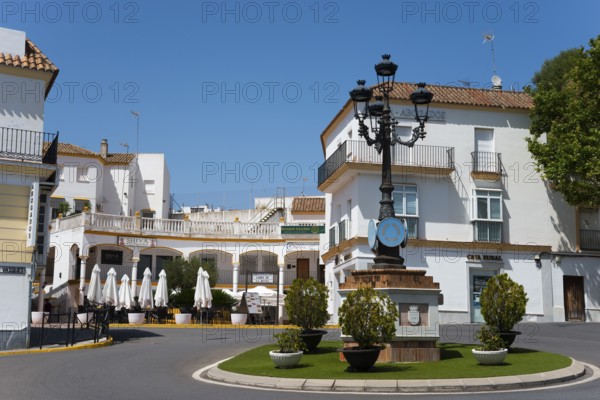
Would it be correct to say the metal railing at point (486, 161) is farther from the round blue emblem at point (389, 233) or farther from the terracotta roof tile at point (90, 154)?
the terracotta roof tile at point (90, 154)

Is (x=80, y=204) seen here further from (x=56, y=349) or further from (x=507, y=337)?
(x=507, y=337)

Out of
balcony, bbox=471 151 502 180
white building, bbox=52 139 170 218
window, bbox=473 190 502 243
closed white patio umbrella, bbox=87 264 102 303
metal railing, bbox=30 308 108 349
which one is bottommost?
metal railing, bbox=30 308 108 349

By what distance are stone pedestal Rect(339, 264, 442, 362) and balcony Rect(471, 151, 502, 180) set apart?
1962 cm

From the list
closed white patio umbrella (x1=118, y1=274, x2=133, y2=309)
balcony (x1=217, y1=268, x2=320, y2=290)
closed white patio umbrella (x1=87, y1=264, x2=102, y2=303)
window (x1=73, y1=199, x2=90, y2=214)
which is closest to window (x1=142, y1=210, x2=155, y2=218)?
window (x1=73, y1=199, x2=90, y2=214)

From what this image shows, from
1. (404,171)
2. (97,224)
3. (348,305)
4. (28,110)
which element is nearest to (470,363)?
(348,305)

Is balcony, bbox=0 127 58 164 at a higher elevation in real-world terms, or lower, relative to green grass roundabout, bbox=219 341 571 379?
higher

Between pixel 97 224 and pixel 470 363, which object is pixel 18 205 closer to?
pixel 470 363

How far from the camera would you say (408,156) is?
3491cm

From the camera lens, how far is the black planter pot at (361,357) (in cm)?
1410

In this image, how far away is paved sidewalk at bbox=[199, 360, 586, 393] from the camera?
1252 centimetres

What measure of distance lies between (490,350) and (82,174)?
45.5m

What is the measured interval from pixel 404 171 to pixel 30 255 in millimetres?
18633

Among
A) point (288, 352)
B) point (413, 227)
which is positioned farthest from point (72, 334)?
point (413, 227)

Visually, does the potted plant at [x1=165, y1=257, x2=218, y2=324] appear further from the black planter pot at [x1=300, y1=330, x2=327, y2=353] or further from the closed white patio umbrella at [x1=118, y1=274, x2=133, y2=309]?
the black planter pot at [x1=300, y1=330, x2=327, y2=353]
